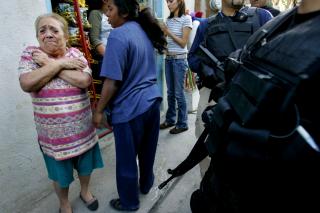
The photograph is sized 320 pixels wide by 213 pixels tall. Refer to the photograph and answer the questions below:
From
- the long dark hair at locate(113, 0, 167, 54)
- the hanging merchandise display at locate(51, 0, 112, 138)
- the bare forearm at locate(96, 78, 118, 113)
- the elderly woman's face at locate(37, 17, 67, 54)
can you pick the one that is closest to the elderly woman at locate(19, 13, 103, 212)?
the elderly woman's face at locate(37, 17, 67, 54)

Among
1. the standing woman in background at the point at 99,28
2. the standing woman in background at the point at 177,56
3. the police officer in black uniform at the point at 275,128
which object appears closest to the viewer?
the police officer in black uniform at the point at 275,128

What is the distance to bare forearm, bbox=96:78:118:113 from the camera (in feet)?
6.16

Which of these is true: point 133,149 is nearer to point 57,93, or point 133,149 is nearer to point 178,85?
point 57,93

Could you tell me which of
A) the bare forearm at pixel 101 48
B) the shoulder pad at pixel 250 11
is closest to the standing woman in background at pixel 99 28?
the bare forearm at pixel 101 48

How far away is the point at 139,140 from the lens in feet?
7.04

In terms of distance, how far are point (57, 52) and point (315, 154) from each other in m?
1.73

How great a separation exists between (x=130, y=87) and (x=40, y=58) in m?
0.67

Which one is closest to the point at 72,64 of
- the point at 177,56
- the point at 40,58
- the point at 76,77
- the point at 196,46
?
the point at 76,77

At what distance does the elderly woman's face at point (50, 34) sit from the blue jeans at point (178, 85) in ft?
6.88

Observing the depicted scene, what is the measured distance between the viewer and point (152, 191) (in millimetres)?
2543

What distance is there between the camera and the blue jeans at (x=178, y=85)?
12.1 ft

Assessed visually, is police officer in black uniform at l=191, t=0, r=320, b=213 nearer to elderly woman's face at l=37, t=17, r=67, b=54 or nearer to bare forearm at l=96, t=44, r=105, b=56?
elderly woman's face at l=37, t=17, r=67, b=54

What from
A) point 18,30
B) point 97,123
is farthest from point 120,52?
point 18,30

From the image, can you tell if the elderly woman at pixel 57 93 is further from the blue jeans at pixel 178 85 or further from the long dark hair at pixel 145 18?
the blue jeans at pixel 178 85
